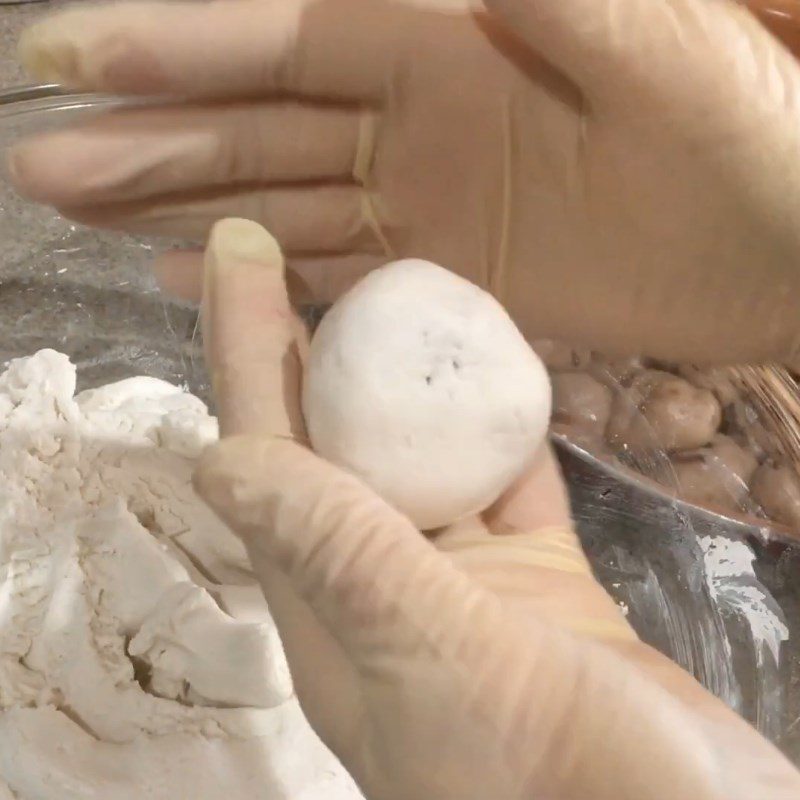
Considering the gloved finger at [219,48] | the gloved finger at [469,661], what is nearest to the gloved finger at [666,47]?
the gloved finger at [219,48]

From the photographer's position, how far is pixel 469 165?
2.15ft

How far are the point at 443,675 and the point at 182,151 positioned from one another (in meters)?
0.45

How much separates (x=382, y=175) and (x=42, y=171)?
0.26 metres

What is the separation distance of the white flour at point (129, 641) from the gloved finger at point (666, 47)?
499 mm

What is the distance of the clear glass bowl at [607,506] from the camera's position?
0.83 meters

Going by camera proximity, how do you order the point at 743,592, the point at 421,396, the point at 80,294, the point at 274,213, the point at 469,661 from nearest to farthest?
the point at 469,661 < the point at 421,396 < the point at 274,213 < the point at 743,592 < the point at 80,294

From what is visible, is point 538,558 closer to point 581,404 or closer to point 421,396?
point 421,396

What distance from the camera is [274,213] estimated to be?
718 millimetres

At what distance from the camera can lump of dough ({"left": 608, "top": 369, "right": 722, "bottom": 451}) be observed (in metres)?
0.90

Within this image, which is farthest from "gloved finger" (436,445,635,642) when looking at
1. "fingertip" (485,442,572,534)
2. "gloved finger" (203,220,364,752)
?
"gloved finger" (203,220,364,752)

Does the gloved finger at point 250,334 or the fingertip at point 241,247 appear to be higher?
the fingertip at point 241,247

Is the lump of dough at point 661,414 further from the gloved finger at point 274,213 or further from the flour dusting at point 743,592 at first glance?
the gloved finger at point 274,213

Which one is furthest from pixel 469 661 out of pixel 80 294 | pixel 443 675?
pixel 80 294

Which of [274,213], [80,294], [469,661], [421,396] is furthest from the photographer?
[80,294]
